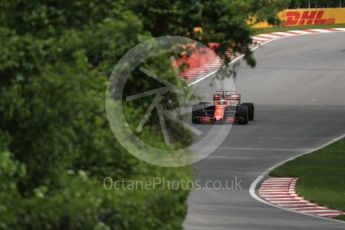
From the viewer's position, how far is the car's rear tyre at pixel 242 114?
5666 cm

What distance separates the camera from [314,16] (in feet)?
316

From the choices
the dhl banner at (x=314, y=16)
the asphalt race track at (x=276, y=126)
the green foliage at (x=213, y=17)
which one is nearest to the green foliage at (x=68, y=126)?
the green foliage at (x=213, y=17)

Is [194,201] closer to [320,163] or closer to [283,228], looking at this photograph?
[283,228]

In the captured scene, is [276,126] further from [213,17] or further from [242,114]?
[213,17]

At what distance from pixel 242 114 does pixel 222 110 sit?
9.37ft

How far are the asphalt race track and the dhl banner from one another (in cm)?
453

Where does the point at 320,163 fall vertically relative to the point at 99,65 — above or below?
below

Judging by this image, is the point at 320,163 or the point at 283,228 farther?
the point at 320,163

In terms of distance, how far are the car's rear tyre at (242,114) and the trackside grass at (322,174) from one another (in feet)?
18.6

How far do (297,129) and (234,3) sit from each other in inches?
1583

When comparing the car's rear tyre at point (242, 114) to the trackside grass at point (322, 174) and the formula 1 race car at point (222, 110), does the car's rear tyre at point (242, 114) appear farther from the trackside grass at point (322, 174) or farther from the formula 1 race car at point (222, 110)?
the trackside grass at point (322, 174)

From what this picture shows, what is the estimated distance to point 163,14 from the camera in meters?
17.5

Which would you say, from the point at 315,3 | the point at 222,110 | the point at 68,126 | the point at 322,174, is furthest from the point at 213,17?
the point at 315,3

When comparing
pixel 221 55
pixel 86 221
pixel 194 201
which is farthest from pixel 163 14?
pixel 194 201
